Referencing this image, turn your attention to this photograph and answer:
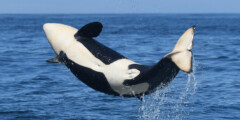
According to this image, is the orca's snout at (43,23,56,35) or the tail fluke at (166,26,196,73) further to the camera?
the orca's snout at (43,23,56,35)

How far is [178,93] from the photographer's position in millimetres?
22047

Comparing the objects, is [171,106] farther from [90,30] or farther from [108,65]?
[108,65]

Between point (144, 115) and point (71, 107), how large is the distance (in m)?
3.24

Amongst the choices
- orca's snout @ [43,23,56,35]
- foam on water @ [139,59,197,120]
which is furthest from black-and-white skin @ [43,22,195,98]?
foam on water @ [139,59,197,120]

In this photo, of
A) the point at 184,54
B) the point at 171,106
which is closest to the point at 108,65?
the point at 184,54

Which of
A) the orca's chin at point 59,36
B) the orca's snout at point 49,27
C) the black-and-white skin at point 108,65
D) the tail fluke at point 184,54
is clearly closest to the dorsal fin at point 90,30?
the black-and-white skin at point 108,65

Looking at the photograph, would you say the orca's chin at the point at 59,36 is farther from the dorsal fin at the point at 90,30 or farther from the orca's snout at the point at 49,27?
the dorsal fin at the point at 90,30

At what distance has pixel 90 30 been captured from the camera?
10328 mm

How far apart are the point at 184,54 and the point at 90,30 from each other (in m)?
3.09

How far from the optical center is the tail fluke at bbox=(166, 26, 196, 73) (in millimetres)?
7530

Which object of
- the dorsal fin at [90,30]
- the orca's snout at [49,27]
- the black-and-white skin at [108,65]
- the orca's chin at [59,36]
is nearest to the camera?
→ the black-and-white skin at [108,65]

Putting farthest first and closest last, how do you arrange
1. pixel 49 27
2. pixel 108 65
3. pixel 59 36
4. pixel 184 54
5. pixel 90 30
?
1. pixel 49 27
2. pixel 59 36
3. pixel 90 30
4. pixel 108 65
5. pixel 184 54

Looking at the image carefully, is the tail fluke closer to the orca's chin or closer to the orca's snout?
the orca's chin

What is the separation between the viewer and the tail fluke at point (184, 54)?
7.53 m
